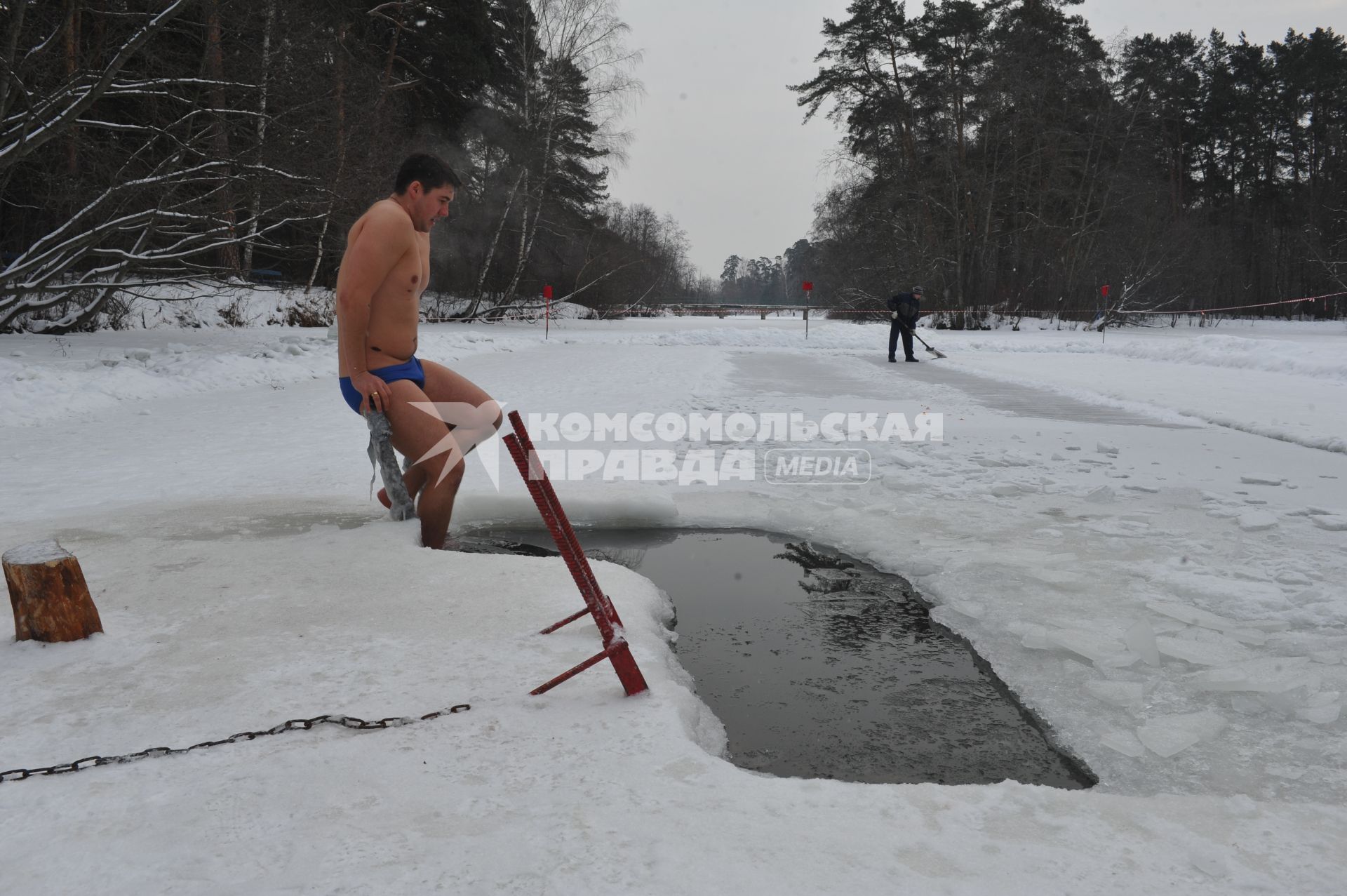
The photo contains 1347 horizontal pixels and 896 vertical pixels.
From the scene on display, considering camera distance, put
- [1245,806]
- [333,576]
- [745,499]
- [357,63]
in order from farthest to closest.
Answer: [357,63] → [745,499] → [333,576] → [1245,806]

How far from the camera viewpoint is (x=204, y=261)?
17.5m

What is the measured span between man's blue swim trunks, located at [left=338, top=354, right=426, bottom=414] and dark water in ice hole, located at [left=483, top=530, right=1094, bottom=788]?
4.22 feet

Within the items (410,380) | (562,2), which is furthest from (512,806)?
(562,2)

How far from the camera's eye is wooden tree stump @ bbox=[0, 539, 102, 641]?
260cm

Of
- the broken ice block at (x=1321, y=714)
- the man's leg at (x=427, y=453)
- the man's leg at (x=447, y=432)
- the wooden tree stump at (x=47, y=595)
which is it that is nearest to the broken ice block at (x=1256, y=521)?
the broken ice block at (x=1321, y=714)

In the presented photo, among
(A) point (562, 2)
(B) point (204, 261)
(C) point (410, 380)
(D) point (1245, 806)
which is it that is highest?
(A) point (562, 2)

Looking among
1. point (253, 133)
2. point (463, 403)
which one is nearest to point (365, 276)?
point (463, 403)

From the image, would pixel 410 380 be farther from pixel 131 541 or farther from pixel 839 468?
pixel 839 468

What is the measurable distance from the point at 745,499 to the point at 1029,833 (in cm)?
349

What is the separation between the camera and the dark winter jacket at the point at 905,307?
53.9 ft

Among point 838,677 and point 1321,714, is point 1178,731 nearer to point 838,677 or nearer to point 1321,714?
point 1321,714

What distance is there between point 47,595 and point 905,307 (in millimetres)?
15621

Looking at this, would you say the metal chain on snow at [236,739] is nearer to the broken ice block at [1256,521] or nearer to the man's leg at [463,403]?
the man's leg at [463,403]

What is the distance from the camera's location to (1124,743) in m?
2.37
